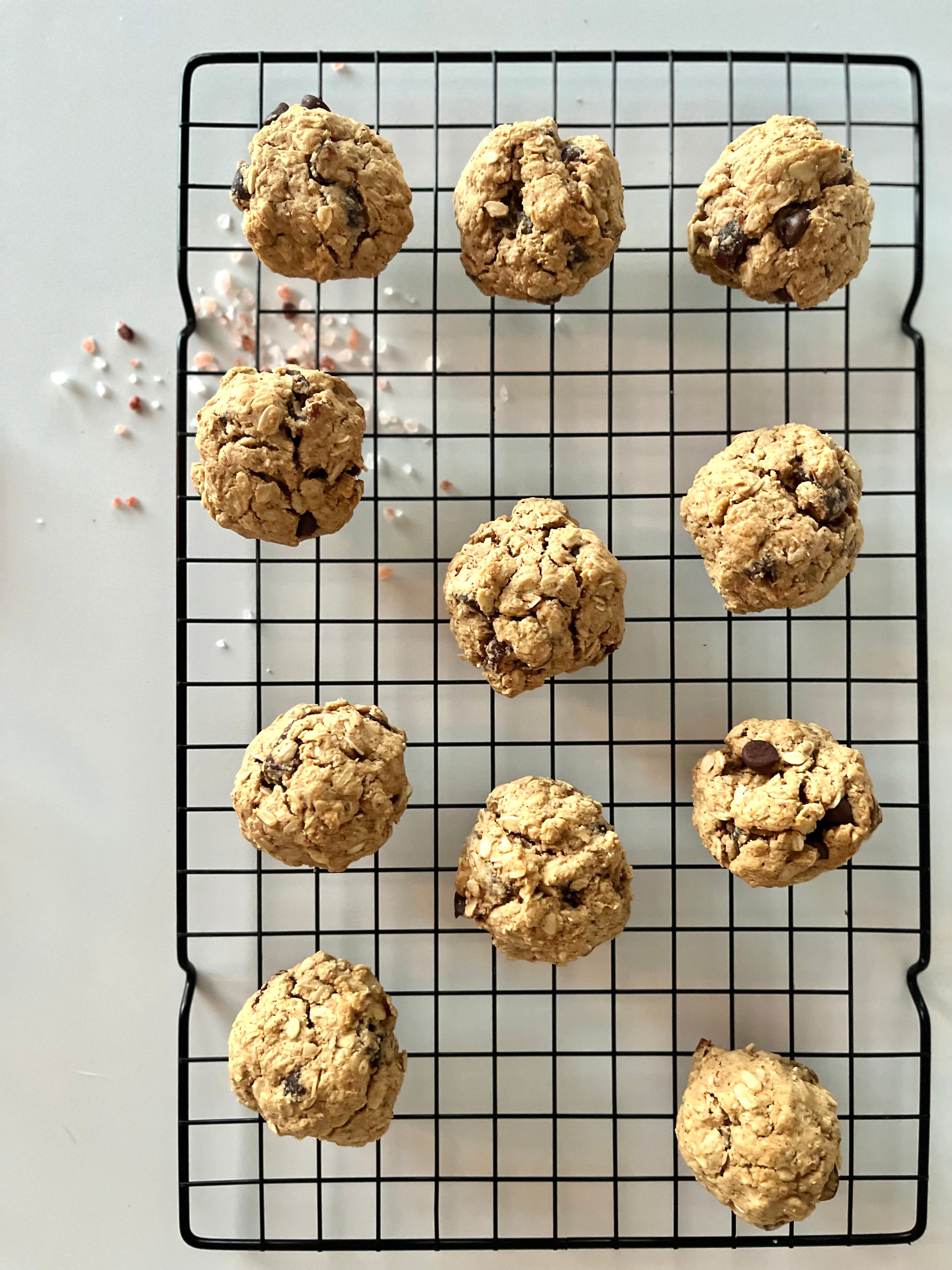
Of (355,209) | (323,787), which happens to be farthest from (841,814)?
(355,209)

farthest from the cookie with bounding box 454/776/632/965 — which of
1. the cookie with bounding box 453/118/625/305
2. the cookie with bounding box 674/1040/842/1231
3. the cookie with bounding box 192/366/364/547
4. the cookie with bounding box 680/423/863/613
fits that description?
the cookie with bounding box 453/118/625/305

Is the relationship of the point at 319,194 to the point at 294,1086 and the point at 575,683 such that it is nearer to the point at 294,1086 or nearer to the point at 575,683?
the point at 575,683

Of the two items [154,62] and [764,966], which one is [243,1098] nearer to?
[764,966]

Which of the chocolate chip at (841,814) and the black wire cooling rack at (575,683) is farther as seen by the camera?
the black wire cooling rack at (575,683)

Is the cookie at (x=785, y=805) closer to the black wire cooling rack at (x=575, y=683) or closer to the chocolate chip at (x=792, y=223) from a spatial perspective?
the black wire cooling rack at (x=575, y=683)

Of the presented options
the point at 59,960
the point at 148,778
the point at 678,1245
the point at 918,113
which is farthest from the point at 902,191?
the point at 59,960

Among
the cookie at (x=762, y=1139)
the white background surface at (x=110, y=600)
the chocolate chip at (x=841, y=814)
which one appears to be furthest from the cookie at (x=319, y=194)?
the cookie at (x=762, y=1139)

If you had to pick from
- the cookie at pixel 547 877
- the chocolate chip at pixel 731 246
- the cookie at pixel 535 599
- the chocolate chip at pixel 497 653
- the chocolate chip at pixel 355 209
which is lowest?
the cookie at pixel 547 877

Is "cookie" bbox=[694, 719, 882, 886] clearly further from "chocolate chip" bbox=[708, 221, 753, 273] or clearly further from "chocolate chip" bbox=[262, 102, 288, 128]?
"chocolate chip" bbox=[262, 102, 288, 128]

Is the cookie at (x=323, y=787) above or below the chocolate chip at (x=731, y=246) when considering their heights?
below
